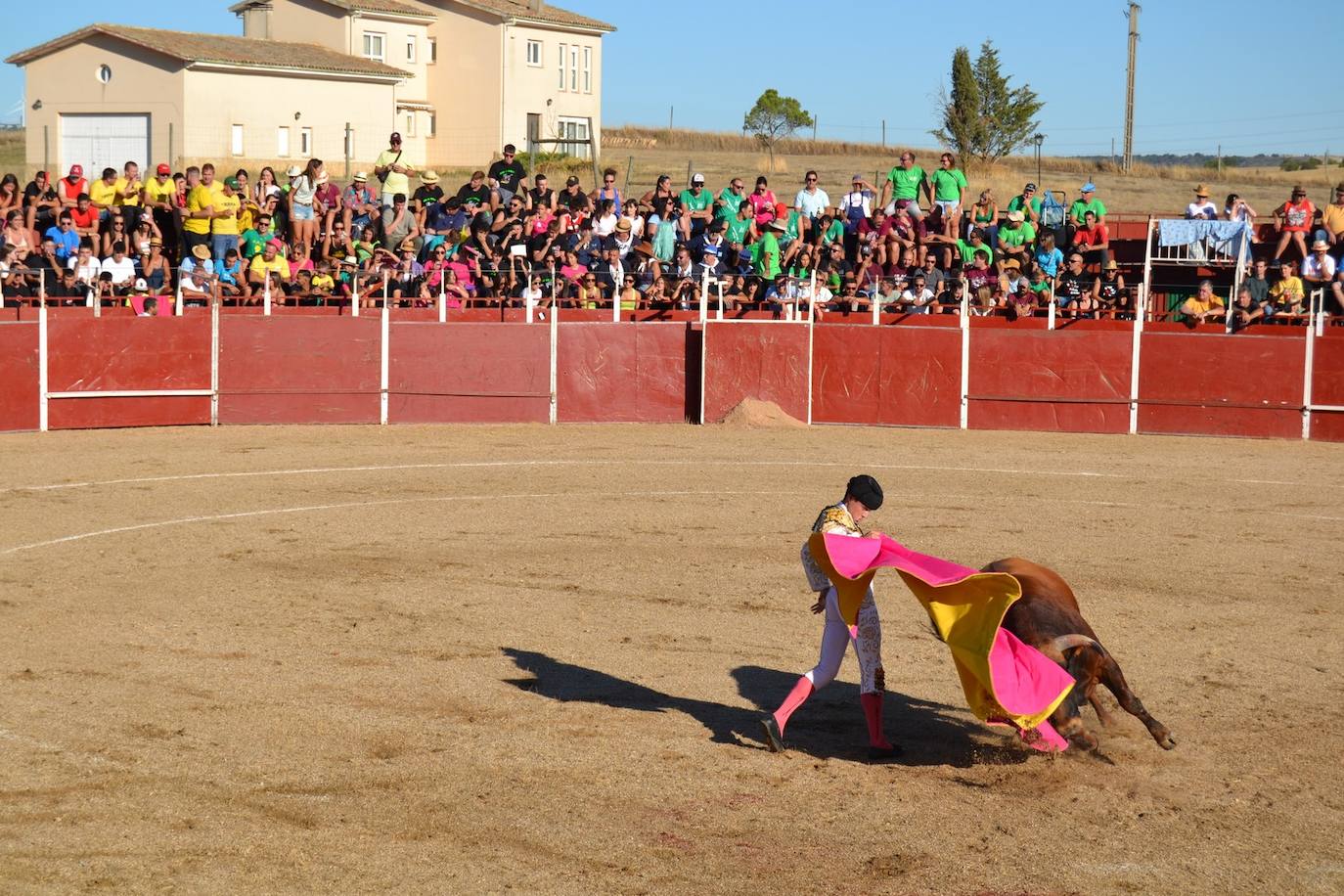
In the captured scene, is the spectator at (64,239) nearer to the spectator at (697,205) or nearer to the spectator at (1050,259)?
the spectator at (697,205)

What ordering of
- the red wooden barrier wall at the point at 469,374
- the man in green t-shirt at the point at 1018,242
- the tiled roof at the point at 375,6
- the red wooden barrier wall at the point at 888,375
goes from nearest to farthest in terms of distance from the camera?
the red wooden barrier wall at the point at 469,374 → the red wooden barrier wall at the point at 888,375 → the man in green t-shirt at the point at 1018,242 → the tiled roof at the point at 375,6

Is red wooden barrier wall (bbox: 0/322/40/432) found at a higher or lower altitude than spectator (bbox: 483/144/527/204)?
→ lower

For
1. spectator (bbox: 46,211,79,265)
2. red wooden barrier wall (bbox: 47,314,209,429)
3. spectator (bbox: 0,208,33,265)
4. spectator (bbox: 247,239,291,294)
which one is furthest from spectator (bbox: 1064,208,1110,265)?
spectator (bbox: 0,208,33,265)

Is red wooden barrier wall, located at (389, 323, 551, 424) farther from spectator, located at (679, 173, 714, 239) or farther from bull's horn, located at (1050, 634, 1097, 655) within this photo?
bull's horn, located at (1050, 634, 1097, 655)

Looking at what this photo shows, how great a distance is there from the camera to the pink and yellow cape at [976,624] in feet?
21.6

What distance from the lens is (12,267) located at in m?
17.8

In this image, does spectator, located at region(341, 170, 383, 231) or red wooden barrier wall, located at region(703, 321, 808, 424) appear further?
spectator, located at region(341, 170, 383, 231)

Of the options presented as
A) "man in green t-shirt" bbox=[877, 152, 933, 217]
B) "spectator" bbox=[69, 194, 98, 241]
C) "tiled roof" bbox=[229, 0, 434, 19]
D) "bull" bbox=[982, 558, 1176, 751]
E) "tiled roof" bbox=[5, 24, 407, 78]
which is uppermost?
"tiled roof" bbox=[229, 0, 434, 19]

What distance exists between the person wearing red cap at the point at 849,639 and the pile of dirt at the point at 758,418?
11438 millimetres

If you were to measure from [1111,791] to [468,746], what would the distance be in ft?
9.19

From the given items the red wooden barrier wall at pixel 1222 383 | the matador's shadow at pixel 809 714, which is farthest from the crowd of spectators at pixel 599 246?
the matador's shadow at pixel 809 714

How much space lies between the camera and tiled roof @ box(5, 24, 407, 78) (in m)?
40.5

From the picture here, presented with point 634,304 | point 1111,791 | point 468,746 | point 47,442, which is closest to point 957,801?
point 1111,791

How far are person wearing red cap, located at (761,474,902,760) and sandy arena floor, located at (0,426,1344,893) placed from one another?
0.57 ft
